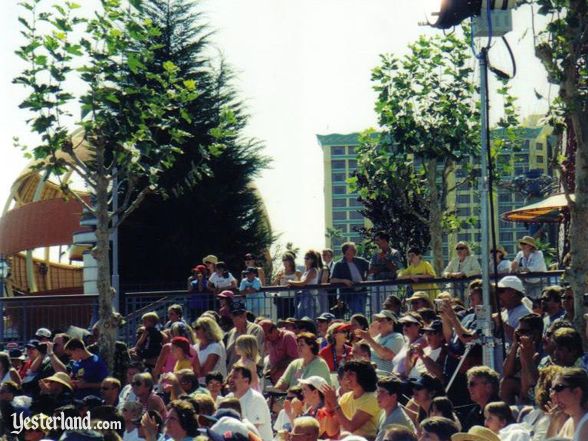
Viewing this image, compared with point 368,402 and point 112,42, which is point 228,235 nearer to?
point 112,42

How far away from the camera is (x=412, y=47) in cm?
3022

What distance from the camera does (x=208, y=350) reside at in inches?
548

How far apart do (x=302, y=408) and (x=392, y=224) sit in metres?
31.8

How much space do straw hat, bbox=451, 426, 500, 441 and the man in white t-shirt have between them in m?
3.54

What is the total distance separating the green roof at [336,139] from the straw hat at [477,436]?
175 m

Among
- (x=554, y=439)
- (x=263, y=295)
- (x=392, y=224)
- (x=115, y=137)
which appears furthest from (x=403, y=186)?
(x=554, y=439)

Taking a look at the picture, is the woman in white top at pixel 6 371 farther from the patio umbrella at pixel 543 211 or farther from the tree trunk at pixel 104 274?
the patio umbrella at pixel 543 211

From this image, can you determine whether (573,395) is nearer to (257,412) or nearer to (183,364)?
(257,412)

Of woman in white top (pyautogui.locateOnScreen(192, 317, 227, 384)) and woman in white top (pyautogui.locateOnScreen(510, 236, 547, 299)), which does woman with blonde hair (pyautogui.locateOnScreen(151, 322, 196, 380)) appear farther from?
woman in white top (pyautogui.locateOnScreen(510, 236, 547, 299))

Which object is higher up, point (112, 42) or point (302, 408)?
point (112, 42)

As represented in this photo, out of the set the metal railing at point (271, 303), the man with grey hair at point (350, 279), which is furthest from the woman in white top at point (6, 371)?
the man with grey hair at point (350, 279)

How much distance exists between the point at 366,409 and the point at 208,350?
3.91 meters

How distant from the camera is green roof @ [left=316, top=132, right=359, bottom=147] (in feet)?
602

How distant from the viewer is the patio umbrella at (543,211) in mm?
21013
